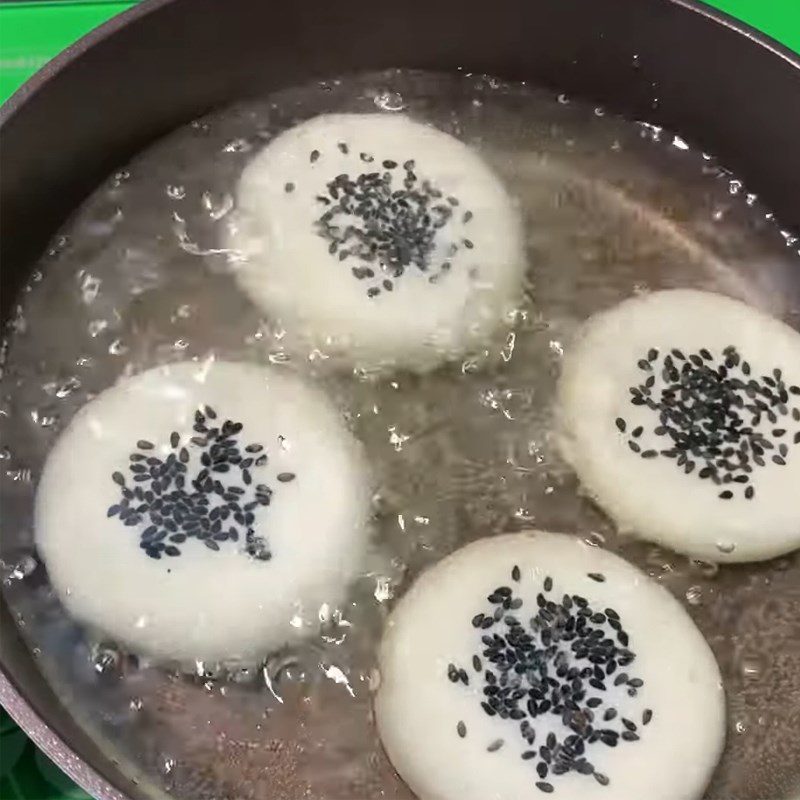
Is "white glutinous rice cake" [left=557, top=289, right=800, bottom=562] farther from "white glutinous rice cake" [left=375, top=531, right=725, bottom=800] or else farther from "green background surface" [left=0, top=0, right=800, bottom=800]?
"green background surface" [left=0, top=0, right=800, bottom=800]

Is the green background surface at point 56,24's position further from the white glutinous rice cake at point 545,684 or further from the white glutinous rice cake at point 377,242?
the white glutinous rice cake at point 545,684

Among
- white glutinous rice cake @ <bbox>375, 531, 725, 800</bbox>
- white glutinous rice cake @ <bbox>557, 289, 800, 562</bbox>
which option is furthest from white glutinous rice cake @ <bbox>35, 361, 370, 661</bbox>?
white glutinous rice cake @ <bbox>557, 289, 800, 562</bbox>

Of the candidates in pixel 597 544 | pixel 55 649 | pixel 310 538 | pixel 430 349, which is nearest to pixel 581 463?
pixel 597 544

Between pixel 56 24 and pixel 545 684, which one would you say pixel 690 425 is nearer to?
pixel 545 684

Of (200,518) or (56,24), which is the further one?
(56,24)

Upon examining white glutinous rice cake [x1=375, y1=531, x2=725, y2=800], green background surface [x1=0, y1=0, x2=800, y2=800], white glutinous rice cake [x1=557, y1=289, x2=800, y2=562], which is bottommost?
white glutinous rice cake [x1=375, y1=531, x2=725, y2=800]

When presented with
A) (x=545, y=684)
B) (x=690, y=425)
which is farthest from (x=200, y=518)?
(x=690, y=425)

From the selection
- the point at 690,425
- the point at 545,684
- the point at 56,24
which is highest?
the point at 56,24
